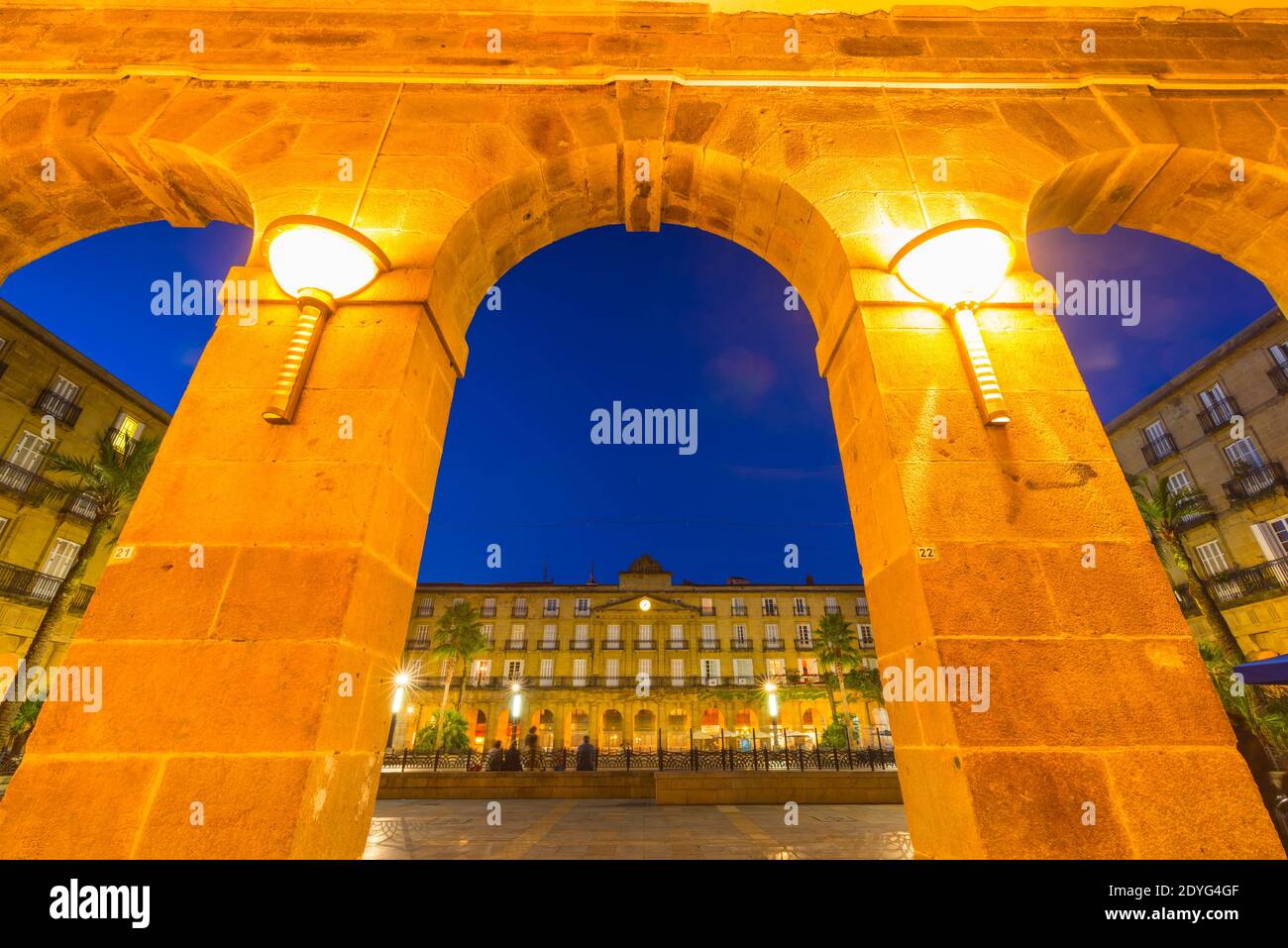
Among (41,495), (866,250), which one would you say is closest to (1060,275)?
(866,250)

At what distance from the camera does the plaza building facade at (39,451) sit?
20.1 metres

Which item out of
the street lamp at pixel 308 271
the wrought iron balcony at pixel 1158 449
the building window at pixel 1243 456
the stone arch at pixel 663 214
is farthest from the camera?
the wrought iron balcony at pixel 1158 449

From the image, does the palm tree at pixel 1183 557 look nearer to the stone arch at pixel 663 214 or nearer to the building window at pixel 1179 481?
the building window at pixel 1179 481

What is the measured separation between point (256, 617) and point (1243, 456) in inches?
1292

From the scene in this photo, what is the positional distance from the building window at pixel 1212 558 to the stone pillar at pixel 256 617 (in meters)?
32.5

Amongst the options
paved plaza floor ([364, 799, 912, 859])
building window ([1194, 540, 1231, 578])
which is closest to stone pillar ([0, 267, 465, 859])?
paved plaza floor ([364, 799, 912, 859])

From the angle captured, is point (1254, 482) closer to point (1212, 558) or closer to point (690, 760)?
point (1212, 558)

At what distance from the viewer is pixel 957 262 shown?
279 centimetres

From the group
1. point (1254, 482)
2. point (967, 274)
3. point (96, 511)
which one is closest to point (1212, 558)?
point (1254, 482)

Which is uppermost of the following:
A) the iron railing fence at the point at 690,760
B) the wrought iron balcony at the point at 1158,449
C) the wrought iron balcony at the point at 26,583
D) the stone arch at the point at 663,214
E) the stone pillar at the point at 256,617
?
the wrought iron balcony at the point at 1158,449

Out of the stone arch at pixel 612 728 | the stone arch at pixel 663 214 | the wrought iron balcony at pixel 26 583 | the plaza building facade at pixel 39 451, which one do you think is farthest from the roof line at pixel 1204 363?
the wrought iron balcony at pixel 26 583

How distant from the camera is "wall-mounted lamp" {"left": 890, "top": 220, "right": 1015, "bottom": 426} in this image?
2.66 meters
